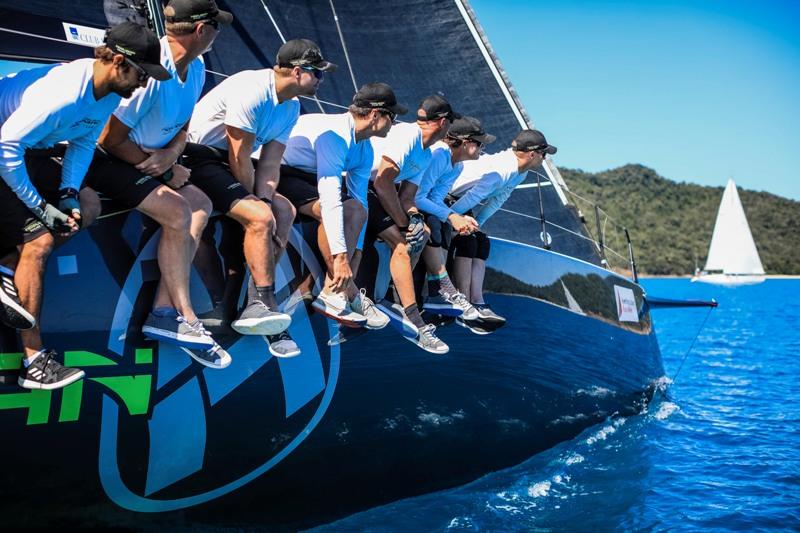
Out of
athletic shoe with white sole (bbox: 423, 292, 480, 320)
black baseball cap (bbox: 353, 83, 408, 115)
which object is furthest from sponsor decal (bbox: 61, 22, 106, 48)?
athletic shoe with white sole (bbox: 423, 292, 480, 320)

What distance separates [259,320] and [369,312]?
0.84m

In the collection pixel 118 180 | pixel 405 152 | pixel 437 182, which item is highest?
pixel 405 152

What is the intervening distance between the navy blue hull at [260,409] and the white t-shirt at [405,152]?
2.51ft

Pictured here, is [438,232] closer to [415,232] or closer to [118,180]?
[415,232]

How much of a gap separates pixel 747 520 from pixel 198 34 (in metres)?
4.29

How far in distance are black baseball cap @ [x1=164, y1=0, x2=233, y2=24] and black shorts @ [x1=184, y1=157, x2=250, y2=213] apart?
2.07 ft

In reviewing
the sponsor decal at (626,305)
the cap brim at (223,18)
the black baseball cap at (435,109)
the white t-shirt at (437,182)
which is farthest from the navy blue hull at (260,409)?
the sponsor decal at (626,305)

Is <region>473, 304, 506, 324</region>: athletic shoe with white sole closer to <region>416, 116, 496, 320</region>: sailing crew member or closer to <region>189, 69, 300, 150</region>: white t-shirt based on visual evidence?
<region>416, 116, 496, 320</region>: sailing crew member

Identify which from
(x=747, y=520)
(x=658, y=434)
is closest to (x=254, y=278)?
(x=747, y=520)

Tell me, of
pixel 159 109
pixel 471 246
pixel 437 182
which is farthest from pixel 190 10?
pixel 471 246

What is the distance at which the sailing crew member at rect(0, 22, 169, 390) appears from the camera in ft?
9.50

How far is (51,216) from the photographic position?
2938mm

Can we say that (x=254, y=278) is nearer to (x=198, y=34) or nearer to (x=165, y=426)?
(x=165, y=426)

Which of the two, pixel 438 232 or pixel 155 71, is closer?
pixel 155 71
